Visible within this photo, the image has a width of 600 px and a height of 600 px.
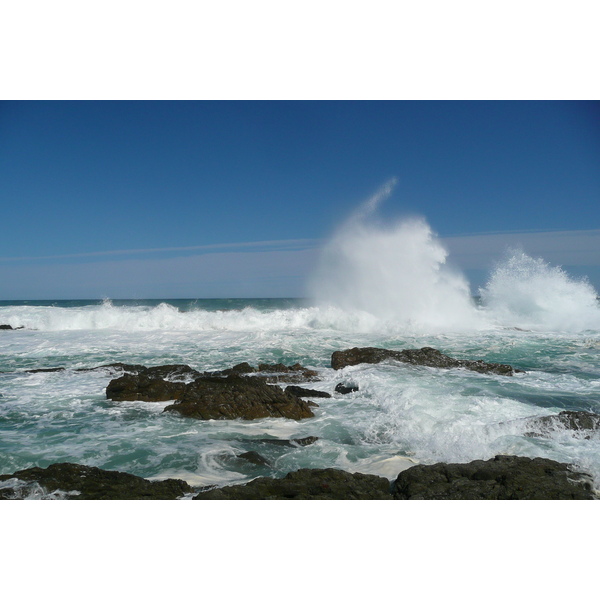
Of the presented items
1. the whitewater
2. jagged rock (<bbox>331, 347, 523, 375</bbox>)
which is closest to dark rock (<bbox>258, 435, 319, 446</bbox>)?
the whitewater

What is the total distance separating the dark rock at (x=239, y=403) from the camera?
20.3ft

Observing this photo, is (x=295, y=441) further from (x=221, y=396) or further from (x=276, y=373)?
(x=276, y=373)

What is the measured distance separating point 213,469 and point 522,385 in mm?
6428

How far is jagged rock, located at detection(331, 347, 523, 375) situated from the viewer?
30.6 ft

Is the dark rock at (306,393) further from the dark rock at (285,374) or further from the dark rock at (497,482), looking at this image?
the dark rock at (497,482)

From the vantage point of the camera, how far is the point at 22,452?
4.74 metres

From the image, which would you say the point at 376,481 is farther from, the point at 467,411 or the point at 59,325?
the point at 59,325

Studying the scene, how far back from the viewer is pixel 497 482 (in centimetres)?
329

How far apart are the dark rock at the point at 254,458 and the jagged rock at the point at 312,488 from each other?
3.10 feet

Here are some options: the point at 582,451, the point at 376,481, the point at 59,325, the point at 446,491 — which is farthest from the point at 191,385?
the point at 59,325

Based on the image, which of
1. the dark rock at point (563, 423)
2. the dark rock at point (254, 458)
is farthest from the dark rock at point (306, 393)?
the dark rock at point (563, 423)

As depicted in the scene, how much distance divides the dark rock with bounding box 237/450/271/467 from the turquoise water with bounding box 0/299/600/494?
2.6 inches

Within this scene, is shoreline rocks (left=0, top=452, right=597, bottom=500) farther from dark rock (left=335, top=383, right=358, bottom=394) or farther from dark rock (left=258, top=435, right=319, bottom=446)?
dark rock (left=335, top=383, right=358, bottom=394)

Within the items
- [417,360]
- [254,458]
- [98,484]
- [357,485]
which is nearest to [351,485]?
[357,485]
